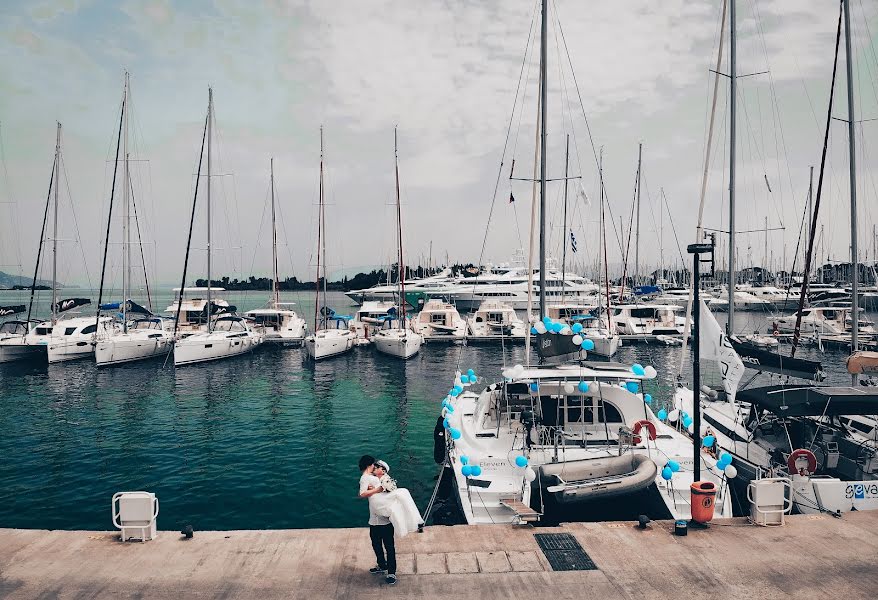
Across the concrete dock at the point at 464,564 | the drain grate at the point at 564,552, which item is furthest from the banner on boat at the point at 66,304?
the drain grate at the point at 564,552

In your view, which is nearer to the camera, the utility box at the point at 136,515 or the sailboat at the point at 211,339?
the utility box at the point at 136,515

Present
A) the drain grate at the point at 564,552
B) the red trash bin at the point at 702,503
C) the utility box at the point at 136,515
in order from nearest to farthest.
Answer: the drain grate at the point at 564,552
the utility box at the point at 136,515
the red trash bin at the point at 702,503

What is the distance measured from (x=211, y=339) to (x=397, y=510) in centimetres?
3522

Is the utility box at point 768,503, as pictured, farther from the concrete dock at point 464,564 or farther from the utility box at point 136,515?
the utility box at point 136,515

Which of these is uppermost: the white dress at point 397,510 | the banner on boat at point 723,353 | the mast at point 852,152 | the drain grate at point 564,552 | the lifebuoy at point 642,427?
the mast at point 852,152

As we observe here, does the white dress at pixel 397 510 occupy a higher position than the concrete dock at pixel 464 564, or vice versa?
the white dress at pixel 397 510

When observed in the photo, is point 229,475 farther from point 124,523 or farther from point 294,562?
point 294,562

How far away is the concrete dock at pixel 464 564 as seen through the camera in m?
7.11

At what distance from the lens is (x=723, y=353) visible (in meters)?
12.4

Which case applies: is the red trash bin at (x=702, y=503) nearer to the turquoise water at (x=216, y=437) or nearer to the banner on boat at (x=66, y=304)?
the turquoise water at (x=216, y=437)

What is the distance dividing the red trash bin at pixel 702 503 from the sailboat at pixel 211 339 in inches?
1364

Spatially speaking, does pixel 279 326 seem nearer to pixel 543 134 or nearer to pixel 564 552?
pixel 543 134

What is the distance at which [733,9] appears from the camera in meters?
22.5

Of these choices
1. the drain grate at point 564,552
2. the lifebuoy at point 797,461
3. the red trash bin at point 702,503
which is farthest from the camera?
the lifebuoy at point 797,461
